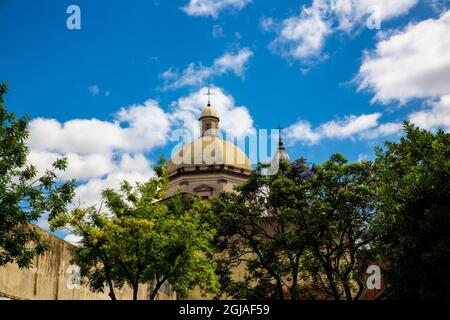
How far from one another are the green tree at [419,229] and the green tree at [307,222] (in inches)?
320

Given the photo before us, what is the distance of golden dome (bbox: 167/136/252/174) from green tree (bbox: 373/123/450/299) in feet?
102

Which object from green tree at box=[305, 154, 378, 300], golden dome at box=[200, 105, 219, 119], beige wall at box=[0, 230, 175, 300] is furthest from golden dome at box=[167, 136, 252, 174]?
beige wall at box=[0, 230, 175, 300]

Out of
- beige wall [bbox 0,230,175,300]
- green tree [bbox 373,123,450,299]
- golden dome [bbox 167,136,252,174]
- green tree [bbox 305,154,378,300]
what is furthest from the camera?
golden dome [bbox 167,136,252,174]

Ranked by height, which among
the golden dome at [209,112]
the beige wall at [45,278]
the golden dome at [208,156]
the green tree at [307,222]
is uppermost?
the golden dome at [209,112]

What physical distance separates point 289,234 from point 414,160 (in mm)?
9227

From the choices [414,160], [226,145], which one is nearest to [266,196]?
[414,160]

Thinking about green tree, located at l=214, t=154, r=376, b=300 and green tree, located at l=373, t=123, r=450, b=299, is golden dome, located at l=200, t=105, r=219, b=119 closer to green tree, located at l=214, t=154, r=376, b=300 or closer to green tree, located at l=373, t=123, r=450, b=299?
green tree, located at l=214, t=154, r=376, b=300

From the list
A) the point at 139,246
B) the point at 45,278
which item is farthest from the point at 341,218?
the point at 45,278

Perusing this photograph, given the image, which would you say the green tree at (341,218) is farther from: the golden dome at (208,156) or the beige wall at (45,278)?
the golden dome at (208,156)

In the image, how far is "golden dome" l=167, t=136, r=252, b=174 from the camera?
45.2 meters

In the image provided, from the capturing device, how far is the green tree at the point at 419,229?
456 inches

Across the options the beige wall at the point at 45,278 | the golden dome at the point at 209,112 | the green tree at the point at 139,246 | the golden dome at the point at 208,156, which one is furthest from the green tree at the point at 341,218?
the golden dome at the point at 209,112

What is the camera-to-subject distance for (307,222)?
2259cm

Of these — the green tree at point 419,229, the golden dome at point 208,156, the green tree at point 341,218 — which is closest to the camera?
the green tree at point 419,229
